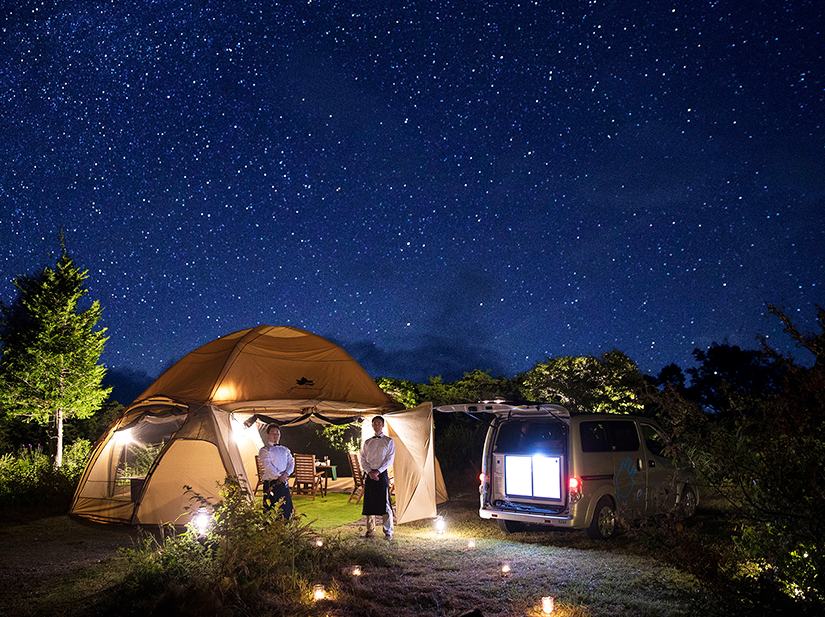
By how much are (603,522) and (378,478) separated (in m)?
3.10

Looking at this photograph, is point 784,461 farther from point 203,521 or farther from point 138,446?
point 138,446

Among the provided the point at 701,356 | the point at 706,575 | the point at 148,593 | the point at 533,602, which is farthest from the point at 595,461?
the point at 701,356

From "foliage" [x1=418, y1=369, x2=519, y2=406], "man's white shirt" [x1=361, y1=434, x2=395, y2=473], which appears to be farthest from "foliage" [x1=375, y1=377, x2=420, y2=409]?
"man's white shirt" [x1=361, y1=434, x2=395, y2=473]

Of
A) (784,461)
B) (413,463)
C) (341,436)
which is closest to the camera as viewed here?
(784,461)

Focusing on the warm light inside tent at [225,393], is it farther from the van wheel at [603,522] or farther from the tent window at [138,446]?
the van wheel at [603,522]

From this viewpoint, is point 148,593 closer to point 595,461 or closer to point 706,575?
point 706,575

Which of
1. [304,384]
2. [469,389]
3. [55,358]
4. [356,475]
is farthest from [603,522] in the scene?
[469,389]

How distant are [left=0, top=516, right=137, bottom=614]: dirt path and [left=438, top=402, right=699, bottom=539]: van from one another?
189 inches

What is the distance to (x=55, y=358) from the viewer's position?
46.1 feet

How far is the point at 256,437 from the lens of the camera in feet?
49.6

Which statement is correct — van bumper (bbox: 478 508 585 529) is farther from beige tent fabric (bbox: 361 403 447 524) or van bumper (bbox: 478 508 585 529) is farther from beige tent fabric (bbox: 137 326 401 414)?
beige tent fabric (bbox: 137 326 401 414)

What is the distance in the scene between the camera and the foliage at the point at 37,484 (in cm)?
1121

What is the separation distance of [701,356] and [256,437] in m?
21.2

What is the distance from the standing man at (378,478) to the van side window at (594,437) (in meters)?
2.70
